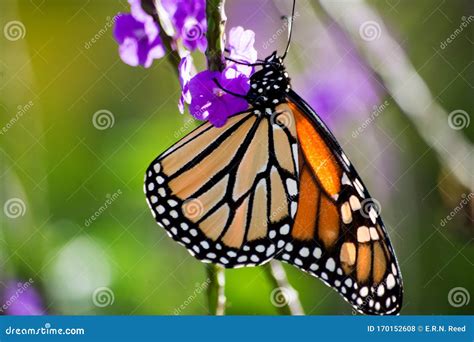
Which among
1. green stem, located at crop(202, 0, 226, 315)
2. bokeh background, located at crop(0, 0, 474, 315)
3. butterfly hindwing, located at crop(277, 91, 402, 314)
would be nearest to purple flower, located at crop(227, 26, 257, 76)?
green stem, located at crop(202, 0, 226, 315)

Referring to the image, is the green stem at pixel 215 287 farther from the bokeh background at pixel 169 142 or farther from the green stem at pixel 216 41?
the bokeh background at pixel 169 142

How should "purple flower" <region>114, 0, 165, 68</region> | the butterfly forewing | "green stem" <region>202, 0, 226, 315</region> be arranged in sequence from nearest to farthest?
"green stem" <region>202, 0, 226, 315</region>, "purple flower" <region>114, 0, 165, 68</region>, the butterfly forewing

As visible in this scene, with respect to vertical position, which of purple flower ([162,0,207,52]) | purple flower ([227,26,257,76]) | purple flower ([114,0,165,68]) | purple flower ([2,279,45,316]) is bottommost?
purple flower ([2,279,45,316])

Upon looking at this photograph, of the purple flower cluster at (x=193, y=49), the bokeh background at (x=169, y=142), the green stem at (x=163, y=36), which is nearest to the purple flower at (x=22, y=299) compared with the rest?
the bokeh background at (x=169, y=142)

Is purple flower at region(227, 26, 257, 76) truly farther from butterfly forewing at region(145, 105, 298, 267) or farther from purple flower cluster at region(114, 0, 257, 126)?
butterfly forewing at region(145, 105, 298, 267)

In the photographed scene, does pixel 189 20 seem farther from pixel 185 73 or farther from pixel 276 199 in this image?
pixel 276 199

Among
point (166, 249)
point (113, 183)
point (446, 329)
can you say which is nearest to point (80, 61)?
point (113, 183)

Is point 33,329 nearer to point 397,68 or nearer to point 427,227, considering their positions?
point 427,227

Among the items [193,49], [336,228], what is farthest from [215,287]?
[193,49]
